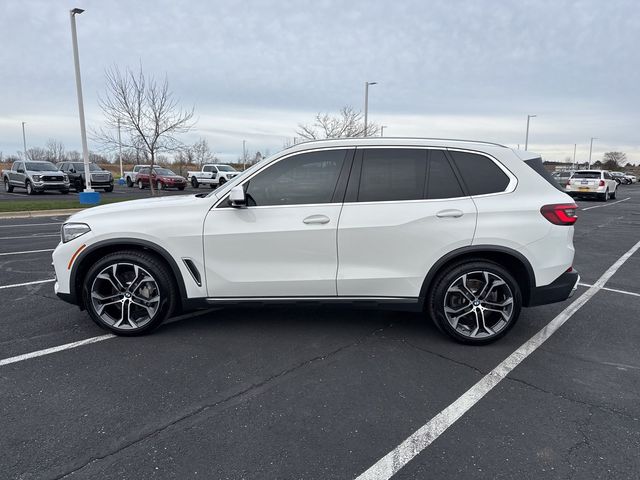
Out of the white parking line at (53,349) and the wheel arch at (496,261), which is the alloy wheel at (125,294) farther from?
the wheel arch at (496,261)

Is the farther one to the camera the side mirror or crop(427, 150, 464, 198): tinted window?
crop(427, 150, 464, 198): tinted window

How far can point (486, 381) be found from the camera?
3312mm

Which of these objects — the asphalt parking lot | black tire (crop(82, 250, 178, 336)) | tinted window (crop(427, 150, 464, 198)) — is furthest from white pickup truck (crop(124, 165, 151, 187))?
tinted window (crop(427, 150, 464, 198))

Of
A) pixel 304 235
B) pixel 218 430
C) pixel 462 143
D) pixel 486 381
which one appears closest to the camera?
pixel 218 430

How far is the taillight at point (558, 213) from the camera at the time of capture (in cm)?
378

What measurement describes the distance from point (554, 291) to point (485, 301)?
62 cm

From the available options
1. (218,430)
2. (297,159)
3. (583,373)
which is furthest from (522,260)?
(218,430)

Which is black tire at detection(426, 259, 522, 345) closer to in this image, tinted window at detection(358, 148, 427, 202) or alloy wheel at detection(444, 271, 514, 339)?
alloy wheel at detection(444, 271, 514, 339)

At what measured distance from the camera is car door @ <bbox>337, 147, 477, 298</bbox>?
12.3ft

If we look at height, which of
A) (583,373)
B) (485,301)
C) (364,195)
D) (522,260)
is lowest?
(583,373)

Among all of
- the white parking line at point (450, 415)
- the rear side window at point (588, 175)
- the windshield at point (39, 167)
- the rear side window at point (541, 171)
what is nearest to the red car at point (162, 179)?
the windshield at point (39, 167)

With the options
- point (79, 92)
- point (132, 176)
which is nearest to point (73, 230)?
point (79, 92)

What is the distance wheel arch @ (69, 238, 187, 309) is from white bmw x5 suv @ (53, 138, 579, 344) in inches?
0.5

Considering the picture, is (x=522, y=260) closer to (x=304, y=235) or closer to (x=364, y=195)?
(x=364, y=195)
